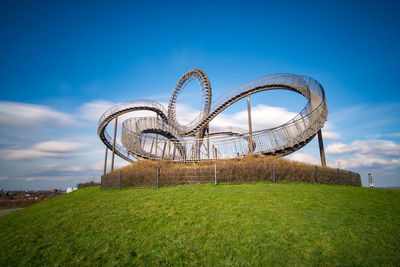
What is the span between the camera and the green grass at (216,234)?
465 cm

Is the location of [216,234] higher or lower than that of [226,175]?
lower

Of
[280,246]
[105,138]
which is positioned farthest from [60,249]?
[105,138]

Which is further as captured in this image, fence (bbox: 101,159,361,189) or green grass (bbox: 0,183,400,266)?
fence (bbox: 101,159,361,189)

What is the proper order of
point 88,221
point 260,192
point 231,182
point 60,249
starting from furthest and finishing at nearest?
point 231,182, point 260,192, point 88,221, point 60,249

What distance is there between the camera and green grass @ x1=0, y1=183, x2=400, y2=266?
4.65 m

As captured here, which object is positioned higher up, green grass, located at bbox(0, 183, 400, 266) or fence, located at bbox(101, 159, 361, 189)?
fence, located at bbox(101, 159, 361, 189)

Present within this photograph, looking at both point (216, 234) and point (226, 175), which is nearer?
point (216, 234)

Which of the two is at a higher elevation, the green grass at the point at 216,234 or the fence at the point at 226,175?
the fence at the point at 226,175

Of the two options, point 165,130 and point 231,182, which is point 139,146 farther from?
point 231,182

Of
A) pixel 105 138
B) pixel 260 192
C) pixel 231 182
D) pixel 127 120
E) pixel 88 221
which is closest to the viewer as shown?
pixel 88 221

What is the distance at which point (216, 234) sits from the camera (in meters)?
5.60

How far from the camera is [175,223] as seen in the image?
6.49 meters

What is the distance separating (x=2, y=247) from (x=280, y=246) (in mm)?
7984

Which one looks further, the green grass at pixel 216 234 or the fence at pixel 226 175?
the fence at pixel 226 175
